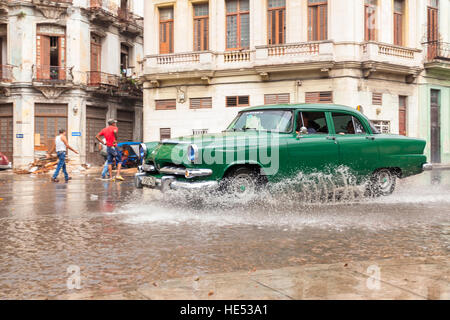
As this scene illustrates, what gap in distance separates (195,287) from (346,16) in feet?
70.3

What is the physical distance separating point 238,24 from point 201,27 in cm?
199

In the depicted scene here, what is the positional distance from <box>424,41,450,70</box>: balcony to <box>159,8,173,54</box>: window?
43.1 ft

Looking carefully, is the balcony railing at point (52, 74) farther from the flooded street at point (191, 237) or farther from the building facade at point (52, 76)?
the flooded street at point (191, 237)

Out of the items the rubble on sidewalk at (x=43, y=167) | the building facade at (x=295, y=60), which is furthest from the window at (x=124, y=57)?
the rubble on sidewalk at (x=43, y=167)

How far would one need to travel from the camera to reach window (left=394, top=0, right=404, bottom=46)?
25.2 metres

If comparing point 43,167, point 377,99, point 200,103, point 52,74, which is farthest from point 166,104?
point 377,99

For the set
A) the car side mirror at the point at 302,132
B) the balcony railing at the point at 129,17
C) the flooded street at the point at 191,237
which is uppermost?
the balcony railing at the point at 129,17

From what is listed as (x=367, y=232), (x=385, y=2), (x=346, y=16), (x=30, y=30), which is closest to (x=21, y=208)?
(x=367, y=232)

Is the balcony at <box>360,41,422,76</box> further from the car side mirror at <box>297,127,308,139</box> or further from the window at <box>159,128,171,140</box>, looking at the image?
the car side mirror at <box>297,127,308,139</box>

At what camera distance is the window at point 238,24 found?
82.5ft

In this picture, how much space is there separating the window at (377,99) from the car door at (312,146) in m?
16.0

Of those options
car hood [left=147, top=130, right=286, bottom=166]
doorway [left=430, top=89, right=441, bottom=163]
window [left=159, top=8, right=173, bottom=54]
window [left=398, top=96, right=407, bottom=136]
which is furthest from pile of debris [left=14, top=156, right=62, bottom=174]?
doorway [left=430, top=89, right=441, bottom=163]

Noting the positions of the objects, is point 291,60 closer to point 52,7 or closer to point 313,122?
point 52,7

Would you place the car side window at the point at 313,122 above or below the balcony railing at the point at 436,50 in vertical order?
below
